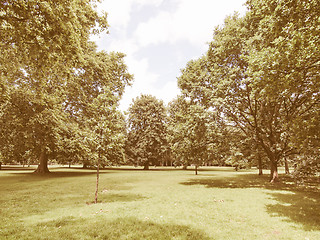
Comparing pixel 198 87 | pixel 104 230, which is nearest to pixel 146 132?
pixel 198 87

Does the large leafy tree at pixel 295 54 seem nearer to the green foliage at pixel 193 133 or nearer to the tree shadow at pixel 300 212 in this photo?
the tree shadow at pixel 300 212

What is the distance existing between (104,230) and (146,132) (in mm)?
43922

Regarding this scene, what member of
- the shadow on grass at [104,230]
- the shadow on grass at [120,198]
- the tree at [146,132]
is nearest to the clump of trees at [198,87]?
the shadow on grass at [120,198]

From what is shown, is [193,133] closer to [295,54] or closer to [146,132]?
[295,54]

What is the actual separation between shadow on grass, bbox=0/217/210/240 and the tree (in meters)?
41.0

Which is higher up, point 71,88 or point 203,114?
point 71,88

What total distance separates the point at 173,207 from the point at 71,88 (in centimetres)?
1965

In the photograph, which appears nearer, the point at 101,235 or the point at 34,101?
the point at 101,235

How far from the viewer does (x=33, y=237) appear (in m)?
6.36

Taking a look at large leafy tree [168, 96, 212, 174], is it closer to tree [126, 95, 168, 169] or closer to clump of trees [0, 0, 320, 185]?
clump of trees [0, 0, 320, 185]

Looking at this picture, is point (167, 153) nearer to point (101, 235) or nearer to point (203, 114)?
point (203, 114)

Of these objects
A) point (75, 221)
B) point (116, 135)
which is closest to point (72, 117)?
point (116, 135)

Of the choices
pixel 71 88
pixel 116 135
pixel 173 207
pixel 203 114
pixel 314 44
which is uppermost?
pixel 71 88

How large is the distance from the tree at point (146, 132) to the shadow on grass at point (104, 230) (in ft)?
135
